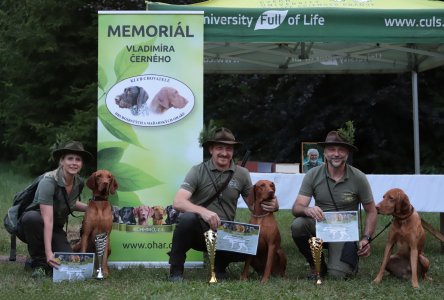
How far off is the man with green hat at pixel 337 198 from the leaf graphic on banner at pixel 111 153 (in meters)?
1.68

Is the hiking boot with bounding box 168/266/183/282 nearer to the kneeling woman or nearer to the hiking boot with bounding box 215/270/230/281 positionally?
the hiking boot with bounding box 215/270/230/281

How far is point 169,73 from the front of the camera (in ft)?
20.7

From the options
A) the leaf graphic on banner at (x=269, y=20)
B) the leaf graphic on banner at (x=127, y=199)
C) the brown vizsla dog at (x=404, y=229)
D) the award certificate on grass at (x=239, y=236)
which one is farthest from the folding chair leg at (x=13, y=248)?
the brown vizsla dog at (x=404, y=229)

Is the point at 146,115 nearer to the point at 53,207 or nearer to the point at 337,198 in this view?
the point at 53,207

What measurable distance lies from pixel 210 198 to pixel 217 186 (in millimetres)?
120

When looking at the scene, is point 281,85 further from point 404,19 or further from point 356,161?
point 404,19

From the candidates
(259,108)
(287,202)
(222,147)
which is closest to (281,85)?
(259,108)

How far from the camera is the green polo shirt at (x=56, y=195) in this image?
5.78 metres

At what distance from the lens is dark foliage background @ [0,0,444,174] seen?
1513 cm

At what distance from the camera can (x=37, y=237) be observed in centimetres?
596

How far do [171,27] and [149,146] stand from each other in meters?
1.13

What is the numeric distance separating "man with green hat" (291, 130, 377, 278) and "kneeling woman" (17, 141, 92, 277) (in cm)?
195

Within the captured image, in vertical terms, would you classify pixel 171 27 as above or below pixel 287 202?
above

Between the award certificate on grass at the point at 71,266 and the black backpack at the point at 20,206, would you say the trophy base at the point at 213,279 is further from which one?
the black backpack at the point at 20,206
